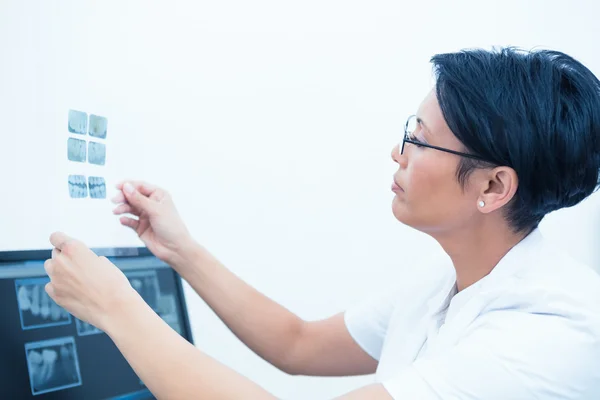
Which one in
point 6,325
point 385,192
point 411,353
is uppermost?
point 385,192

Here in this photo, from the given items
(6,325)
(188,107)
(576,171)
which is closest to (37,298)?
(6,325)

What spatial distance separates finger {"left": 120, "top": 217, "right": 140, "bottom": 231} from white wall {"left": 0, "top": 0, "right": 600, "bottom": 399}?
0.05 meters

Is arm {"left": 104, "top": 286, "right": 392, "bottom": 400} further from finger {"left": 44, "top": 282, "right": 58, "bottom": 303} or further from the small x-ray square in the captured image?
the small x-ray square

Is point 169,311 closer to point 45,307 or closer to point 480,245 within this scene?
point 45,307

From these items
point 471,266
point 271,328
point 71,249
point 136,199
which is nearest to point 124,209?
point 136,199

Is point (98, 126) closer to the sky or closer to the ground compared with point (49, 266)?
closer to the sky

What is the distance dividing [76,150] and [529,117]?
701 millimetres

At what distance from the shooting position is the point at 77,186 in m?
1.08

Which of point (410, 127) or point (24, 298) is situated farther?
point (410, 127)

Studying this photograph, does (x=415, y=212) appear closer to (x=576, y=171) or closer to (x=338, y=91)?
(x=576, y=171)

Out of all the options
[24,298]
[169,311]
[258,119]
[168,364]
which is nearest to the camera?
[168,364]

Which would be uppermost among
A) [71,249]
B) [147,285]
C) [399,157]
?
[399,157]

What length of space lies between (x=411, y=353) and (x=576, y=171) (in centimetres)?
38

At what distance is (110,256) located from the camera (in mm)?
1035
